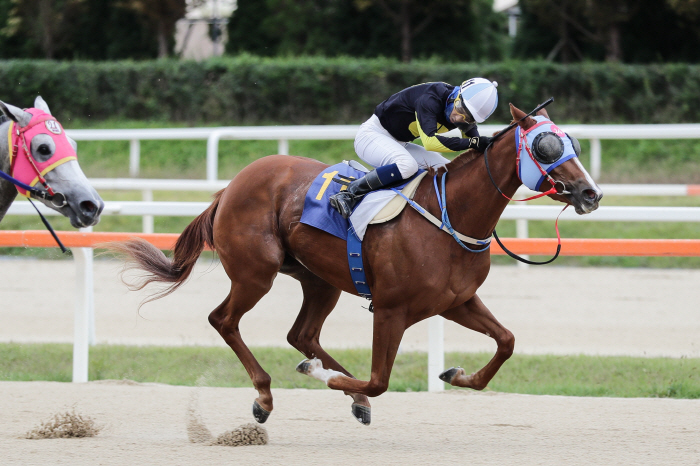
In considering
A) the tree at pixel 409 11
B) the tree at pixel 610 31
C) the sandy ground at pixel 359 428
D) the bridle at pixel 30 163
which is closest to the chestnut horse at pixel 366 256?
the sandy ground at pixel 359 428

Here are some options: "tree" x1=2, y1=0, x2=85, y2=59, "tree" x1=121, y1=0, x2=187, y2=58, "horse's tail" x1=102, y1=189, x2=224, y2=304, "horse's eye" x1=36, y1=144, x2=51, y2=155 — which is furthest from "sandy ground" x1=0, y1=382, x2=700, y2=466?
"tree" x1=2, y1=0, x2=85, y2=59

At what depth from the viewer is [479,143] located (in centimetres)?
420

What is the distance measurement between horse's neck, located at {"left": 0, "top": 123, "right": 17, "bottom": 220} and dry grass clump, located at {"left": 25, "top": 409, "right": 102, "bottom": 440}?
111 centimetres

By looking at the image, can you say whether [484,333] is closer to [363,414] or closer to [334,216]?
[363,414]

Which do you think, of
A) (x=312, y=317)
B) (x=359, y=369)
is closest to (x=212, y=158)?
(x=359, y=369)

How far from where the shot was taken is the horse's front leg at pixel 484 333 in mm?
4277

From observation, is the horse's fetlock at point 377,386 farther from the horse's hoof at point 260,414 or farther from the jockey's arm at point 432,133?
the jockey's arm at point 432,133

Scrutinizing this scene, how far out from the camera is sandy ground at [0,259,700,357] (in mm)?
6477

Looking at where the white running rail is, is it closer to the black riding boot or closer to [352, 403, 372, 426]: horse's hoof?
the black riding boot

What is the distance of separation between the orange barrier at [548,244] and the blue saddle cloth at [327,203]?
3.99 feet

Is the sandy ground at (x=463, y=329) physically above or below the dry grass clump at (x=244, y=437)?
below

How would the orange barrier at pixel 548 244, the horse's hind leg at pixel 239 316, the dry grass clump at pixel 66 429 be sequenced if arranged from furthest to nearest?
the orange barrier at pixel 548 244, the horse's hind leg at pixel 239 316, the dry grass clump at pixel 66 429

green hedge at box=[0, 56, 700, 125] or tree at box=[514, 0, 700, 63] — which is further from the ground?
tree at box=[514, 0, 700, 63]

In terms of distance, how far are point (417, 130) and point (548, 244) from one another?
4.33ft
